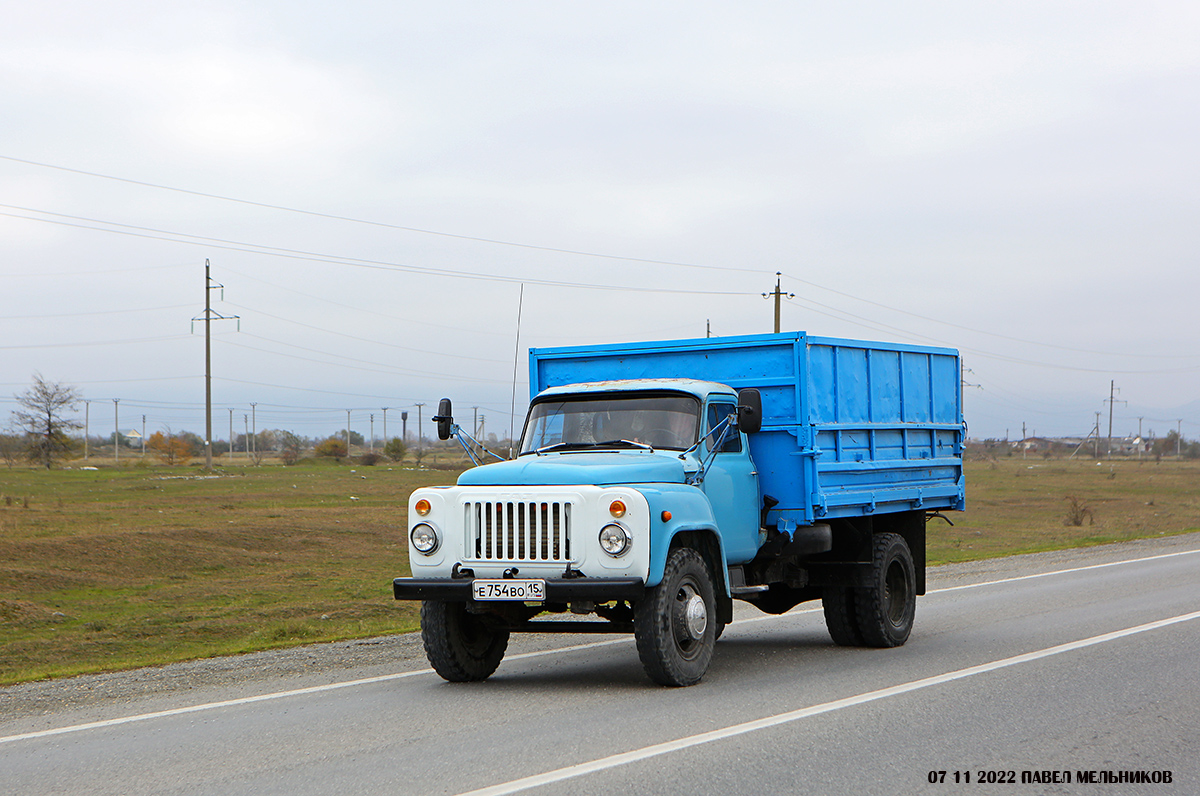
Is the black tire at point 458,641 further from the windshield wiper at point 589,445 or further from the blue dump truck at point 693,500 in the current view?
the windshield wiper at point 589,445

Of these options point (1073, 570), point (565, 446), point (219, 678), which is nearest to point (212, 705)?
point (219, 678)

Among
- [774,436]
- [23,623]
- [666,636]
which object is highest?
[774,436]

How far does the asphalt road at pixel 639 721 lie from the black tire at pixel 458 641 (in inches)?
6.2

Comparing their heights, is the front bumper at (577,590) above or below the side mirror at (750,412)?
below

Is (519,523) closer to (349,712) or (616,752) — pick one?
(349,712)

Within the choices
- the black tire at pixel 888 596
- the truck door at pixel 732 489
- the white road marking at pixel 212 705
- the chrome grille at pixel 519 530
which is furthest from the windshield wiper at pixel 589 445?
the black tire at pixel 888 596

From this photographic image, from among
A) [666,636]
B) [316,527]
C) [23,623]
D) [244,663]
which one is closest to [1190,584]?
[666,636]

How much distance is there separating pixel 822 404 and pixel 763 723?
405 centimetres

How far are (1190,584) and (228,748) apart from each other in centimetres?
1435

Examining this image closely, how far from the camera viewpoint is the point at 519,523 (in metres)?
8.90

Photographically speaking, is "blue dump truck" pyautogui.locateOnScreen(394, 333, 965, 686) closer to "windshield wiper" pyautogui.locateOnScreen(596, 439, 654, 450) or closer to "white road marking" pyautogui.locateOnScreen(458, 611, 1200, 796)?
"windshield wiper" pyautogui.locateOnScreen(596, 439, 654, 450)

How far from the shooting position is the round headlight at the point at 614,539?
28.1 feet

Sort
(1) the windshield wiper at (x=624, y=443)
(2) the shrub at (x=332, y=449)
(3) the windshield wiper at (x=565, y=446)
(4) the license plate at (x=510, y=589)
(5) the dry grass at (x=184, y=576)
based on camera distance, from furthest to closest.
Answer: (2) the shrub at (x=332, y=449)
(5) the dry grass at (x=184, y=576)
(3) the windshield wiper at (x=565, y=446)
(1) the windshield wiper at (x=624, y=443)
(4) the license plate at (x=510, y=589)

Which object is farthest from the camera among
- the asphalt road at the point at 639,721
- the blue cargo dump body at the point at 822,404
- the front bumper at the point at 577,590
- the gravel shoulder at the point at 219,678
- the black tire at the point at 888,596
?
the black tire at the point at 888,596
